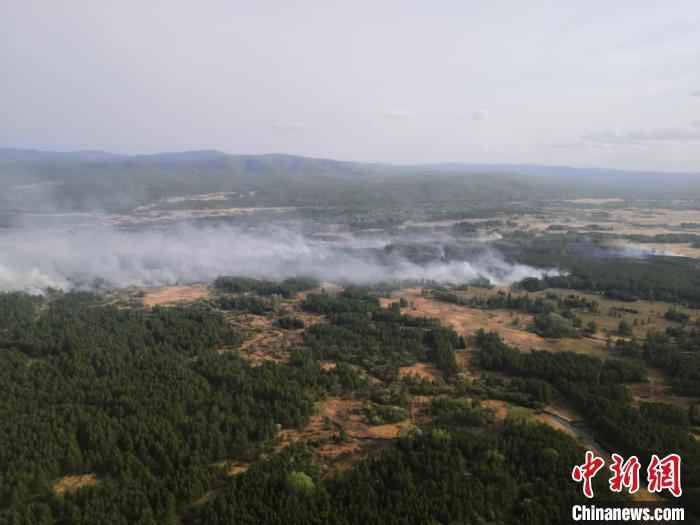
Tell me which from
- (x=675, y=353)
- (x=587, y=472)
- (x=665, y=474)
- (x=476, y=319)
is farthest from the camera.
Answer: (x=476, y=319)

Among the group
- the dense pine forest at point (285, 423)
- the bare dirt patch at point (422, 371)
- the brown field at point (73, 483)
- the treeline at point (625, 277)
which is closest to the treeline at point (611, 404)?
the dense pine forest at point (285, 423)

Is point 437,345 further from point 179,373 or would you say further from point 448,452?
point 179,373

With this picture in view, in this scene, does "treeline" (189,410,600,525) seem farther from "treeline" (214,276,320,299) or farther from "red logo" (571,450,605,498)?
"treeline" (214,276,320,299)

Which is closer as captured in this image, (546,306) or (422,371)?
(422,371)

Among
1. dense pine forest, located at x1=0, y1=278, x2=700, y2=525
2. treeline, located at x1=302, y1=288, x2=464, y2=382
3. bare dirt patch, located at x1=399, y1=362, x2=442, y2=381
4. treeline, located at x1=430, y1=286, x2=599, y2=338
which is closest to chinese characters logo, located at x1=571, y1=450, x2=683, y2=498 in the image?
dense pine forest, located at x1=0, y1=278, x2=700, y2=525

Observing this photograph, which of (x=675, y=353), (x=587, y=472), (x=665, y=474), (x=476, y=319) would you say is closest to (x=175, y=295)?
(x=476, y=319)

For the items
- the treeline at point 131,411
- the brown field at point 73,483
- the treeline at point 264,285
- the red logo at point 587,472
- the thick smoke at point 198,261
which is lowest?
the brown field at point 73,483

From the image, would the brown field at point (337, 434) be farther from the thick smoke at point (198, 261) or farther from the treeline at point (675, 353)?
the thick smoke at point (198, 261)

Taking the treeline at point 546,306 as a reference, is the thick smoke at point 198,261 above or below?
above

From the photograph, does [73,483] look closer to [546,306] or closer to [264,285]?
[264,285]
